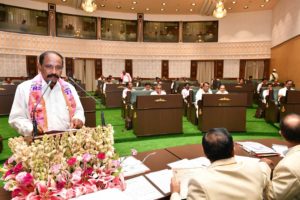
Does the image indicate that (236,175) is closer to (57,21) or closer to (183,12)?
(57,21)

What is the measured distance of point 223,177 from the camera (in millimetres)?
1365

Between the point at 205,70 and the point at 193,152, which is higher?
the point at 205,70

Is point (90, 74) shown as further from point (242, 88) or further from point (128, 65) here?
point (242, 88)

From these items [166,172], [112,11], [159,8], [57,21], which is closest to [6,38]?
[57,21]

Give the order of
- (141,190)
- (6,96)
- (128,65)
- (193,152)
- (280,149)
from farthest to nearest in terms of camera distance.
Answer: (128,65) < (6,96) < (280,149) < (193,152) < (141,190)

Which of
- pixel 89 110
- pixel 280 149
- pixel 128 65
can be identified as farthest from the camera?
pixel 128 65

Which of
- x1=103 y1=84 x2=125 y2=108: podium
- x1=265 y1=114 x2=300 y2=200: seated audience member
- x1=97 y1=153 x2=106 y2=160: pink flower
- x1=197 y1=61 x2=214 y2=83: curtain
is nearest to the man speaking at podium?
x1=97 y1=153 x2=106 y2=160: pink flower

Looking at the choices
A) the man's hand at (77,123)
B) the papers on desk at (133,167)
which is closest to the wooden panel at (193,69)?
the papers on desk at (133,167)

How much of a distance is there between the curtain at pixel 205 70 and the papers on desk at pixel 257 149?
15.6m

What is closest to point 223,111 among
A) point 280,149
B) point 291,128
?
point 280,149

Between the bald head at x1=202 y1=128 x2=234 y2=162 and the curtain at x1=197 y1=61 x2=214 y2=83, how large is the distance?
1698cm

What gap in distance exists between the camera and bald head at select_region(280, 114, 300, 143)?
6.00ft

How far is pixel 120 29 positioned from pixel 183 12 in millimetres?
4378

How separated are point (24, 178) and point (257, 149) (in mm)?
2162
